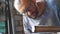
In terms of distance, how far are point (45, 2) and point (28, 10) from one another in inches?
2.7

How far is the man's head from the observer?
27 centimetres

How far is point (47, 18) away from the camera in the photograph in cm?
33

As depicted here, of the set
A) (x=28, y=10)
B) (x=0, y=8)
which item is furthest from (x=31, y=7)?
(x=0, y=8)

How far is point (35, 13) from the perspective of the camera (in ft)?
0.99

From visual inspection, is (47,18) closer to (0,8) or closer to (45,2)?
(45,2)

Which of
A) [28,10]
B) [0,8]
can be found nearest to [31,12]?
[28,10]

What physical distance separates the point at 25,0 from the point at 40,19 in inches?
3.2

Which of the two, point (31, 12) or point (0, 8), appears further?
point (0, 8)

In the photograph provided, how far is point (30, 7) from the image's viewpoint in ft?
0.94

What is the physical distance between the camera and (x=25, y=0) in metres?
0.27

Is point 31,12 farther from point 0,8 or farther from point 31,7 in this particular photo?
point 0,8

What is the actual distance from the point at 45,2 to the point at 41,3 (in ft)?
0.05

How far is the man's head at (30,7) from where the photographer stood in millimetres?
270

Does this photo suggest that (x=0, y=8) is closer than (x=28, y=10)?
No
